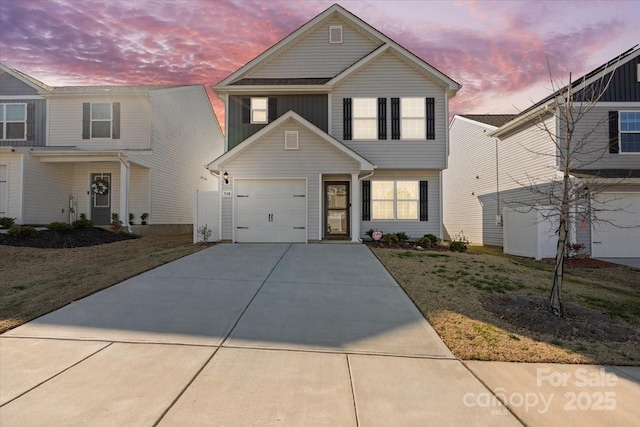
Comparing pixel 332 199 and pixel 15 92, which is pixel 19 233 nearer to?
pixel 15 92

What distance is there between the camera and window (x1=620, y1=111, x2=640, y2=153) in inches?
517

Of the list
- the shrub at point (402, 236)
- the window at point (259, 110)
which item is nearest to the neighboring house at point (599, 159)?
the shrub at point (402, 236)

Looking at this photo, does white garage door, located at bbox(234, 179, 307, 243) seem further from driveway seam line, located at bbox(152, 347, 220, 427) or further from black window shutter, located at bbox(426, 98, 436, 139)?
driveway seam line, located at bbox(152, 347, 220, 427)

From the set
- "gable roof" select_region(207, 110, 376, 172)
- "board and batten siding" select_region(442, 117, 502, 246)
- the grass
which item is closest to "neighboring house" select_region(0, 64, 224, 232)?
the grass

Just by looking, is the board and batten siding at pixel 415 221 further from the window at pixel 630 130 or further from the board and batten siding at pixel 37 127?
the board and batten siding at pixel 37 127

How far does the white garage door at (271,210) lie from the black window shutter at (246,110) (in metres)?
3.09

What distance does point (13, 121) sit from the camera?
16453mm

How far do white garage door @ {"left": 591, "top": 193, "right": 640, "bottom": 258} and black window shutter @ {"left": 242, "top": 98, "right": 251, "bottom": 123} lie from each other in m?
13.7

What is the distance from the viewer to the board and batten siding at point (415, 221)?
13.9m

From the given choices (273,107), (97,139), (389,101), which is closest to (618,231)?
(389,101)

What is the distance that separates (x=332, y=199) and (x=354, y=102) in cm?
405

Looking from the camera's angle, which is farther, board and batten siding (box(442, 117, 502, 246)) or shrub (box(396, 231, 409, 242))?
board and batten siding (box(442, 117, 502, 246))

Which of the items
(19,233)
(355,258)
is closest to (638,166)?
(355,258)

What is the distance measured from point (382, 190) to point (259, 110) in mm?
6025
